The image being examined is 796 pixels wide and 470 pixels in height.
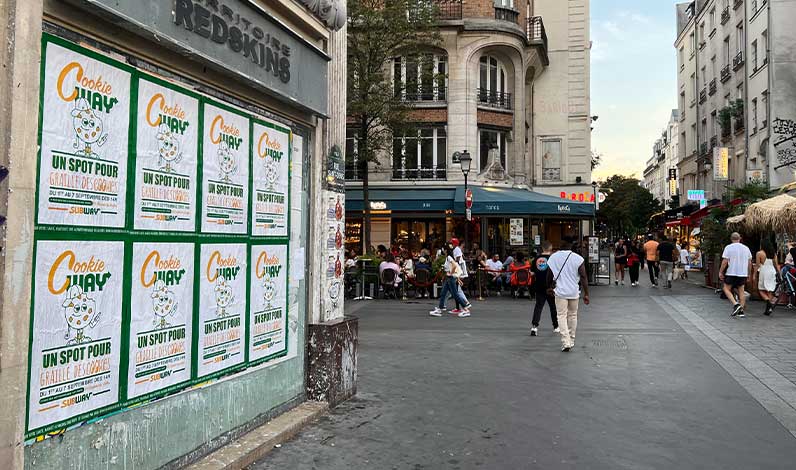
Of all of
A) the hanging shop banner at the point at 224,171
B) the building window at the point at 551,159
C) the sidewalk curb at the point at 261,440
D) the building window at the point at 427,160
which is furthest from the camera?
the building window at the point at 551,159

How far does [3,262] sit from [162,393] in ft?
5.05

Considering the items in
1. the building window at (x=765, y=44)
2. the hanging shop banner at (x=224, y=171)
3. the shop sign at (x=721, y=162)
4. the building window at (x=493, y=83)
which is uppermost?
the building window at (x=765, y=44)

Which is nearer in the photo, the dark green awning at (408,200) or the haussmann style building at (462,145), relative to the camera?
the dark green awning at (408,200)

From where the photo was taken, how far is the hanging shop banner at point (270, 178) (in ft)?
17.9

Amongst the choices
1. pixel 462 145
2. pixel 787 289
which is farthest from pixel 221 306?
pixel 462 145

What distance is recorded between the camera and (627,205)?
6359 cm

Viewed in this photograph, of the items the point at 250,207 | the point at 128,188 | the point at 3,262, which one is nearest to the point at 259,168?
the point at 250,207

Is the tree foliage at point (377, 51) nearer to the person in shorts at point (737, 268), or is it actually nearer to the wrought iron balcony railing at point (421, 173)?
the wrought iron balcony railing at point (421, 173)

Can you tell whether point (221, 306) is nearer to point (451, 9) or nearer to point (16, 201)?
point (16, 201)

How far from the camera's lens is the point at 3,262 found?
3043 millimetres

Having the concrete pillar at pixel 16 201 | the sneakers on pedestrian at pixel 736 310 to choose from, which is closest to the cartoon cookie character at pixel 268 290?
the concrete pillar at pixel 16 201

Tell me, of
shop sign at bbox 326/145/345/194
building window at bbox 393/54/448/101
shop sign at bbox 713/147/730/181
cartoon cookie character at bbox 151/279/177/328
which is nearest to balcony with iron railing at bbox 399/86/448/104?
building window at bbox 393/54/448/101

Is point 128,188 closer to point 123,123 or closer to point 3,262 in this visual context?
point 123,123

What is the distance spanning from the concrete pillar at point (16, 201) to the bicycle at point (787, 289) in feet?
48.9
